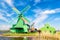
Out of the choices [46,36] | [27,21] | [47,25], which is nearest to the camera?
[46,36]

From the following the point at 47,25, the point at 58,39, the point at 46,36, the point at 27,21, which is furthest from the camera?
the point at 47,25

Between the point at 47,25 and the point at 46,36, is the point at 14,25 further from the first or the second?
the point at 46,36

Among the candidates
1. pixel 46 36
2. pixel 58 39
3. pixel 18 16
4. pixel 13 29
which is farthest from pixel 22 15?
pixel 58 39

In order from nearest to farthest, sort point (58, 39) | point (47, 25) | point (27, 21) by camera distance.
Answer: point (58, 39) < point (27, 21) < point (47, 25)

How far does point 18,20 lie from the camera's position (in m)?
52.3

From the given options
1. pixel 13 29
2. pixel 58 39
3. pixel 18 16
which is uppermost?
pixel 18 16

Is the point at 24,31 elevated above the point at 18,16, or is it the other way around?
the point at 18,16

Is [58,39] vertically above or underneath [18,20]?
underneath

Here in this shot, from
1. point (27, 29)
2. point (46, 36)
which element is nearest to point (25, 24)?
point (27, 29)

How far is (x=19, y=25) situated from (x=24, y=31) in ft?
6.42

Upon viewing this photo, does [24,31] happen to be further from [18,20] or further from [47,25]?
[47,25]

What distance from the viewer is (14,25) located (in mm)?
52062

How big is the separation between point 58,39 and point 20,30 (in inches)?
1222

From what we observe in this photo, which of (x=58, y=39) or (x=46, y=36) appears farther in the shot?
(x=46, y=36)
